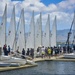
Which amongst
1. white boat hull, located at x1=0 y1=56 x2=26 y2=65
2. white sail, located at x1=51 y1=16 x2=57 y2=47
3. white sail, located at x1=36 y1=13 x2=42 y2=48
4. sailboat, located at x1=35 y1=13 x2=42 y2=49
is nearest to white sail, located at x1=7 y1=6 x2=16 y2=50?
sailboat, located at x1=35 y1=13 x2=42 y2=49

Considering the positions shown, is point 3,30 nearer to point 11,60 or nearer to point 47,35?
point 11,60

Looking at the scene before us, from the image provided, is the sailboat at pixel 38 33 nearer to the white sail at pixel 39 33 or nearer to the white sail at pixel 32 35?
the white sail at pixel 39 33

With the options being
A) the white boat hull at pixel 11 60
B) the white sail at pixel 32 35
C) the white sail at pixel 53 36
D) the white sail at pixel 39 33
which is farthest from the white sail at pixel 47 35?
the white boat hull at pixel 11 60

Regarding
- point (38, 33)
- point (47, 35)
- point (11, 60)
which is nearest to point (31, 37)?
point (38, 33)

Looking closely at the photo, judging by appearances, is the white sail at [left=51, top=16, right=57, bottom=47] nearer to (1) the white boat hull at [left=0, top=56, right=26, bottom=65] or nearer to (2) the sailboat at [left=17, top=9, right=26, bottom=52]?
(2) the sailboat at [left=17, top=9, right=26, bottom=52]

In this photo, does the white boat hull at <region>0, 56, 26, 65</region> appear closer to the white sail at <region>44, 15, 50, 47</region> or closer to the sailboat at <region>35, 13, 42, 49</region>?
the sailboat at <region>35, 13, 42, 49</region>

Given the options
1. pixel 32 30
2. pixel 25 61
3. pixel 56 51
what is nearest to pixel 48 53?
pixel 56 51

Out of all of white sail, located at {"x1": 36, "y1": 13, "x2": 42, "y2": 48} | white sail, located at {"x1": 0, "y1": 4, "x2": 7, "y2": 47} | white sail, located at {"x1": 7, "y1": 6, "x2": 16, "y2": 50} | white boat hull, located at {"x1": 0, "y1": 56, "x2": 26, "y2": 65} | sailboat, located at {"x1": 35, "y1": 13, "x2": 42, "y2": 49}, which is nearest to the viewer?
white boat hull, located at {"x1": 0, "y1": 56, "x2": 26, "y2": 65}

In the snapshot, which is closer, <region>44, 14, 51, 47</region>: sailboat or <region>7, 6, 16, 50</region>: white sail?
<region>7, 6, 16, 50</region>: white sail

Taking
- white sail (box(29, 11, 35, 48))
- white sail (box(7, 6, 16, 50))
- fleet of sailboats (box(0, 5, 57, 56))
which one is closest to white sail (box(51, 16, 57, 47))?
fleet of sailboats (box(0, 5, 57, 56))

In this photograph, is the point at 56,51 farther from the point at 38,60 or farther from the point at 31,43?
the point at 38,60

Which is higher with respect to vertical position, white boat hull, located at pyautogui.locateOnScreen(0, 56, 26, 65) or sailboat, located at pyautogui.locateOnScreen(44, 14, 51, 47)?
sailboat, located at pyautogui.locateOnScreen(44, 14, 51, 47)

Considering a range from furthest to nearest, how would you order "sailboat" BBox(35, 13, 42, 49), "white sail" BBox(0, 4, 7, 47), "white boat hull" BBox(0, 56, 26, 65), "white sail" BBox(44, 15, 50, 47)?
"white sail" BBox(44, 15, 50, 47), "sailboat" BBox(35, 13, 42, 49), "white sail" BBox(0, 4, 7, 47), "white boat hull" BBox(0, 56, 26, 65)

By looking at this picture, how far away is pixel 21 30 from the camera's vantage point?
53500 mm
